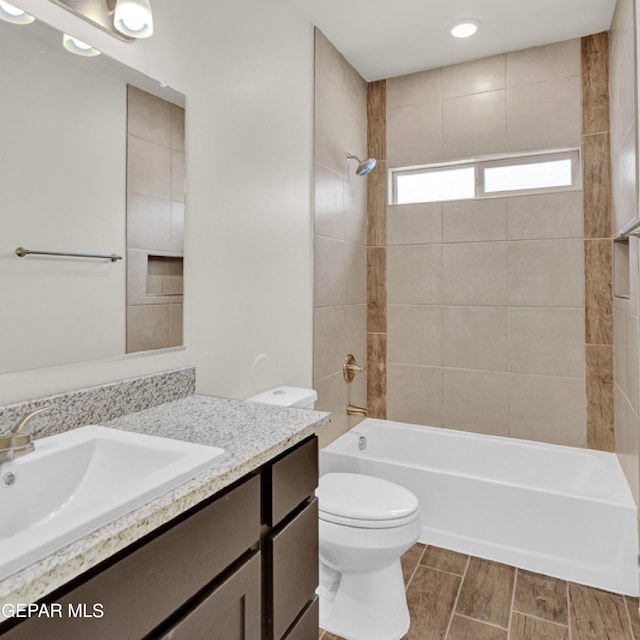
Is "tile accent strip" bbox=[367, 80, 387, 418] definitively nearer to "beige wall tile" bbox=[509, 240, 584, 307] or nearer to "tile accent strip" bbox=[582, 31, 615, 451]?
"beige wall tile" bbox=[509, 240, 584, 307]

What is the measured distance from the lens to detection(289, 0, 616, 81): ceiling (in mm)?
2275

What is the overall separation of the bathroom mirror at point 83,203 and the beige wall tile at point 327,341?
3.47 feet

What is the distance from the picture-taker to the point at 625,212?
2092mm

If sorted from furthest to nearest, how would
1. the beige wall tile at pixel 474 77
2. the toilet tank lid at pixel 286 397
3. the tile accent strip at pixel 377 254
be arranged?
the tile accent strip at pixel 377 254
the beige wall tile at pixel 474 77
the toilet tank lid at pixel 286 397

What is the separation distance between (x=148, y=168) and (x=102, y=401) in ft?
2.31

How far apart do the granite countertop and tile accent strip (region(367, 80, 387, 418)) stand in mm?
1803

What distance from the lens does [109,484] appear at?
1.00m

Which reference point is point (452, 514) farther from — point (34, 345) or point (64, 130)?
point (64, 130)

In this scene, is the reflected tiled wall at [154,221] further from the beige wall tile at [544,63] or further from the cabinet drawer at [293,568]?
the beige wall tile at [544,63]

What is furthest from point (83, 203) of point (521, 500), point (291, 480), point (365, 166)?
point (521, 500)

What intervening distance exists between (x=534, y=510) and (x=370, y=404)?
4.19ft

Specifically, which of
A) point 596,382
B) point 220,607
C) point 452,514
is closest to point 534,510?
point 452,514

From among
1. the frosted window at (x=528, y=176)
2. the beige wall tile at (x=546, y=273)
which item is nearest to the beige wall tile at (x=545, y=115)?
the frosted window at (x=528, y=176)

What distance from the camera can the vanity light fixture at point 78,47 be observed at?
118cm
